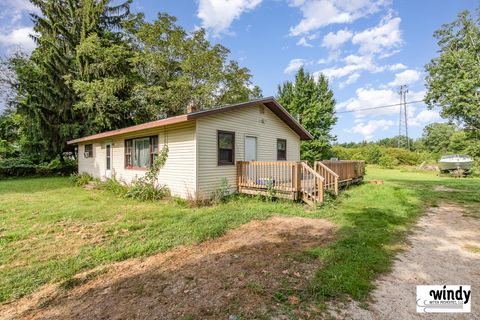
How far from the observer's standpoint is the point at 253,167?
342 inches

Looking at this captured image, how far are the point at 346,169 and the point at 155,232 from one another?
904 cm

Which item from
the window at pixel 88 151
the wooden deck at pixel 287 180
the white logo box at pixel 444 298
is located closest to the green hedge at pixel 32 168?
the window at pixel 88 151

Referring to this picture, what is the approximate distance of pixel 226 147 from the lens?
8.86 m

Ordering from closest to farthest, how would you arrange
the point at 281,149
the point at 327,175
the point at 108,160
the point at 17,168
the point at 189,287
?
the point at 189,287 → the point at 327,175 → the point at 281,149 → the point at 108,160 → the point at 17,168

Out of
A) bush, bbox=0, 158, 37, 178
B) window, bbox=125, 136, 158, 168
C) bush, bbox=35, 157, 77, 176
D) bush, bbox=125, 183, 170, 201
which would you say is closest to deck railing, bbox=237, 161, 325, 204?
bush, bbox=125, 183, 170, 201

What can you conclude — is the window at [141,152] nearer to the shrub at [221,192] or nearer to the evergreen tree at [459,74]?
the shrub at [221,192]

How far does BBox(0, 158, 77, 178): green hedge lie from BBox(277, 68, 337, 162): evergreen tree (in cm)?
1983

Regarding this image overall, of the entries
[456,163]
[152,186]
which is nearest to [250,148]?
[152,186]

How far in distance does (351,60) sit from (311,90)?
13.6 feet

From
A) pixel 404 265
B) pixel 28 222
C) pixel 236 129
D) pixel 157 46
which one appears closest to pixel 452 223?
pixel 404 265

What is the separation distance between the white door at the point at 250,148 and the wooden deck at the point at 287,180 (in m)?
0.74

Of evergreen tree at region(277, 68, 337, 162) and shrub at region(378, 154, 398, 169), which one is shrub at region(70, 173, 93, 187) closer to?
evergreen tree at region(277, 68, 337, 162)

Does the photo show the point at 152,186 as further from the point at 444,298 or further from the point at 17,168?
the point at 17,168

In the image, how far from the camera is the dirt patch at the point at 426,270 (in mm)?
2482
